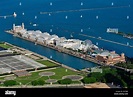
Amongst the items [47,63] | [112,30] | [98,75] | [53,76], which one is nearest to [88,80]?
[98,75]

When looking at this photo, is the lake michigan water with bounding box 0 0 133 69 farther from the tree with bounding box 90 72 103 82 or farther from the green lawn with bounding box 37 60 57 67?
the tree with bounding box 90 72 103 82

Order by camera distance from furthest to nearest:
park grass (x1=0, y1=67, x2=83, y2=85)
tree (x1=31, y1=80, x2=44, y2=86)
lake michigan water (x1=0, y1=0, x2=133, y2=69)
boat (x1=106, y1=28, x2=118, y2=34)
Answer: boat (x1=106, y1=28, x2=118, y2=34) < lake michigan water (x1=0, y1=0, x2=133, y2=69) < park grass (x1=0, y1=67, x2=83, y2=85) < tree (x1=31, y1=80, x2=44, y2=86)

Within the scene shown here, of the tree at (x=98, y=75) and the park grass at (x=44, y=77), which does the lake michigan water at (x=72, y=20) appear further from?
the tree at (x=98, y=75)

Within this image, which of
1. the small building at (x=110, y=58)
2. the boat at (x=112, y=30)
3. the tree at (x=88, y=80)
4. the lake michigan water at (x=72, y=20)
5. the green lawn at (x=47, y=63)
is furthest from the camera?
the boat at (x=112, y=30)

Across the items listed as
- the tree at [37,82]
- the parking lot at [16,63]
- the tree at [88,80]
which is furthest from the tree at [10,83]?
the tree at [88,80]

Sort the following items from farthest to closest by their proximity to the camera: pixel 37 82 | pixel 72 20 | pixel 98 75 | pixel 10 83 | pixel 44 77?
pixel 72 20 → pixel 44 77 → pixel 98 75 → pixel 10 83 → pixel 37 82

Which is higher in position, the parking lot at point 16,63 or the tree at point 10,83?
the parking lot at point 16,63

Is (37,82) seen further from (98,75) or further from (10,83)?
(98,75)

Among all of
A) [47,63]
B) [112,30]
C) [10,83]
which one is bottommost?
[10,83]

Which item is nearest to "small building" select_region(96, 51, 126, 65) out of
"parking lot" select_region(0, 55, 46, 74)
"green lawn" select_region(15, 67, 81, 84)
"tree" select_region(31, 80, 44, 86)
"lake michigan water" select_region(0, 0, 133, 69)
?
"lake michigan water" select_region(0, 0, 133, 69)
